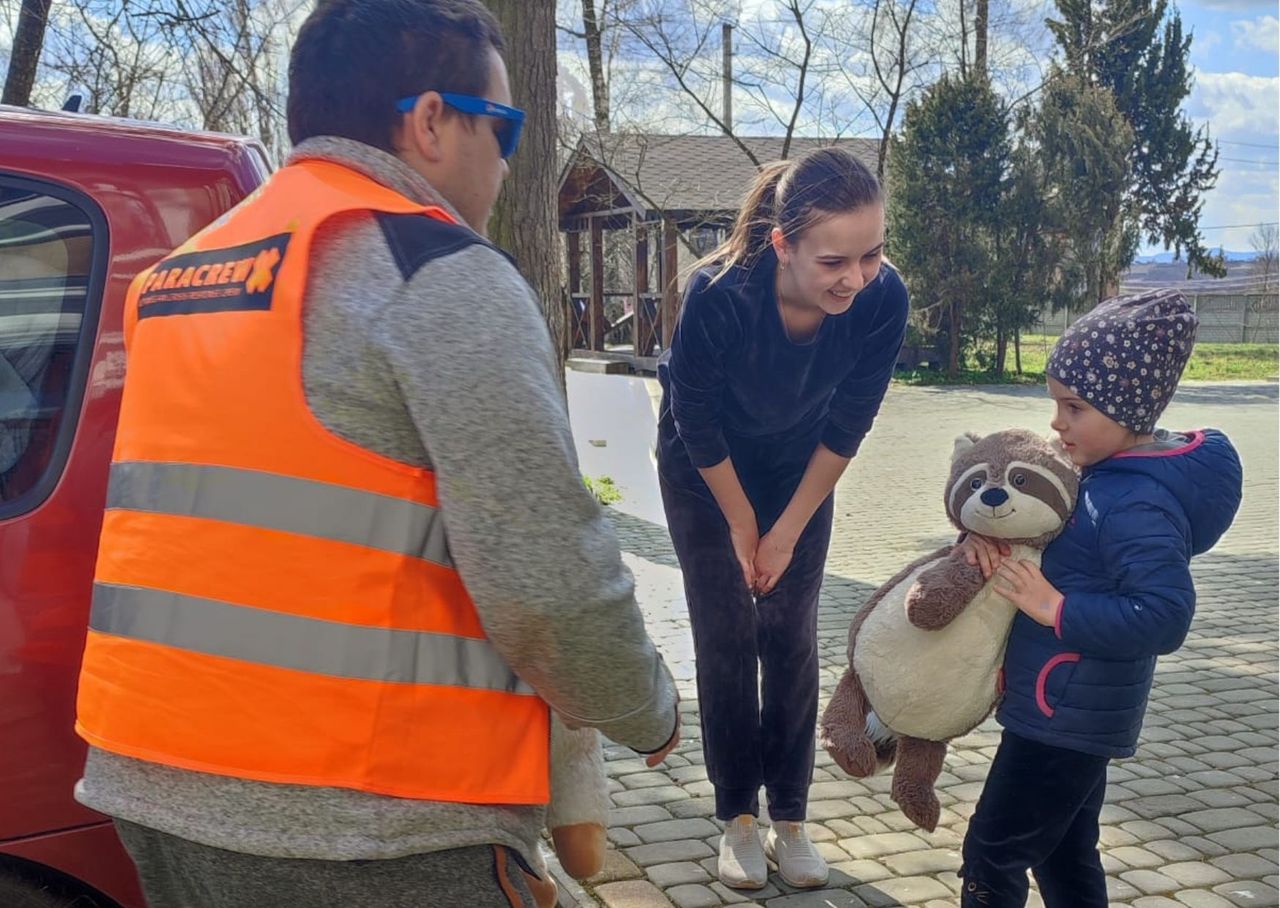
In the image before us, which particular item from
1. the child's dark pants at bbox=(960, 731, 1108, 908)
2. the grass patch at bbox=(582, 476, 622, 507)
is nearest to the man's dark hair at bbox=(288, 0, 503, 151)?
the child's dark pants at bbox=(960, 731, 1108, 908)

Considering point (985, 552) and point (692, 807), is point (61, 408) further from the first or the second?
point (692, 807)

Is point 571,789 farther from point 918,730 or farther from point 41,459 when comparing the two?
point 918,730

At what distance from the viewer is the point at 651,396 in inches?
753

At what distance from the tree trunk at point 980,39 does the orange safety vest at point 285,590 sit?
69.6 feet

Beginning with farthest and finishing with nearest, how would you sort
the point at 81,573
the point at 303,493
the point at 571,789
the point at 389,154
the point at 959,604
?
the point at 959,604, the point at 81,573, the point at 571,789, the point at 389,154, the point at 303,493

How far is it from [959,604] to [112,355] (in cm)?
183

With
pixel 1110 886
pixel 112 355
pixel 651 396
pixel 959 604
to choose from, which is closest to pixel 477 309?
pixel 112 355

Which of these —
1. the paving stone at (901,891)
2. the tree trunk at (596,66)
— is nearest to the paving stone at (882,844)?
the paving stone at (901,891)

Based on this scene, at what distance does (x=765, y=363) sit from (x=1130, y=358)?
3.24 feet

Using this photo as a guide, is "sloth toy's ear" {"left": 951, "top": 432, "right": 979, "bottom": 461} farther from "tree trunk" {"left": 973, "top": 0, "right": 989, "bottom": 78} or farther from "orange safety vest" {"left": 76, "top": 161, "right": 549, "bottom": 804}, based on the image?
"tree trunk" {"left": 973, "top": 0, "right": 989, "bottom": 78}

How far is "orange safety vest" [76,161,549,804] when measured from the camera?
146 cm

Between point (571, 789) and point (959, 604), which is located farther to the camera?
point (959, 604)

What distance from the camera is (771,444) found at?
3.48m

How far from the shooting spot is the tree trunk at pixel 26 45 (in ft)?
30.7
